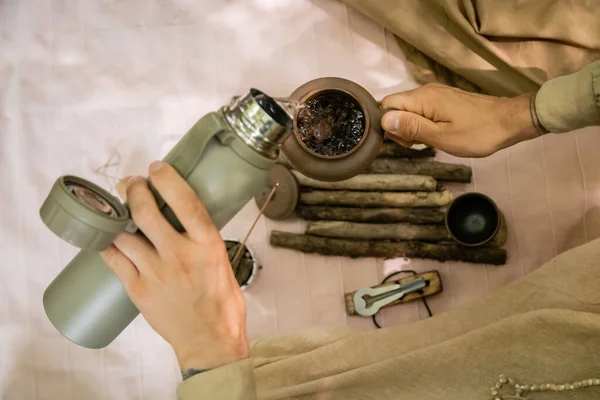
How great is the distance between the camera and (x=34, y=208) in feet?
3.94

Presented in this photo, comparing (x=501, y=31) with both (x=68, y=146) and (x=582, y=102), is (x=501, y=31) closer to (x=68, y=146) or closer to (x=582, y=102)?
(x=582, y=102)

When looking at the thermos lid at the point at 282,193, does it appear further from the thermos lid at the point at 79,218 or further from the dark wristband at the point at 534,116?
the thermos lid at the point at 79,218

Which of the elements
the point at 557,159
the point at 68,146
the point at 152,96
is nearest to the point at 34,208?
the point at 68,146

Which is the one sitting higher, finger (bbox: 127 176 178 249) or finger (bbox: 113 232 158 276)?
finger (bbox: 127 176 178 249)

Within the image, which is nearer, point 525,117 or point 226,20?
point 525,117

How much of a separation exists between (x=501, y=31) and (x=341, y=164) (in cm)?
46

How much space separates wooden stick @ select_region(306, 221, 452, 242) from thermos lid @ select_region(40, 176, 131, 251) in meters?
0.64

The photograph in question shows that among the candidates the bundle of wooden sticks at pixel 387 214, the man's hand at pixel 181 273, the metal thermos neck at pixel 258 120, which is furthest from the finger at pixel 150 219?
the bundle of wooden sticks at pixel 387 214

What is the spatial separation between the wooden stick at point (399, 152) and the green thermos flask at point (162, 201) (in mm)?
610

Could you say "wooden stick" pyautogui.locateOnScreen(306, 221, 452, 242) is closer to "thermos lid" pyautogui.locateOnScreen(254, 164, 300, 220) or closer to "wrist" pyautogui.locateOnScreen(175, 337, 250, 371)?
"thermos lid" pyautogui.locateOnScreen(254, 164, 300, 220)

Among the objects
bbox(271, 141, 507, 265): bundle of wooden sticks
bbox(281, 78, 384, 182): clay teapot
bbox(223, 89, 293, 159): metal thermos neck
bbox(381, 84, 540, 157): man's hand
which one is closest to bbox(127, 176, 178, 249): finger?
bbox(223, 89, 293, 159): metal thermos neck

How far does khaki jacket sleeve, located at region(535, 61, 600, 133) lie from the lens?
84 centimetres

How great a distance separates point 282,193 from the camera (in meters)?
1.14

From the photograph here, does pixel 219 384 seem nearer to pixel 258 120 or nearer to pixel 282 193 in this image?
pixel 258 120
